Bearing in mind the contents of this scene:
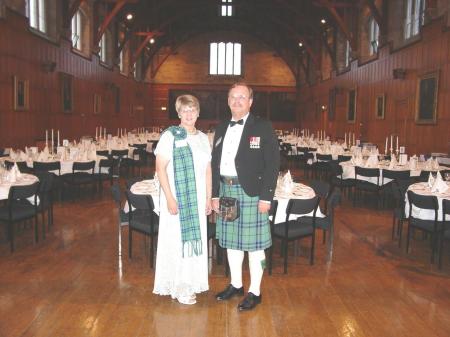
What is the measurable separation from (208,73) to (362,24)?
13.6 metres

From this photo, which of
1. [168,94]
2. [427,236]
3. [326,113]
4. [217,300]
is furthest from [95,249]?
[168,94]

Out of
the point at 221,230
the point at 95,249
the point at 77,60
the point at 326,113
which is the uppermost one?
the point at 77,60

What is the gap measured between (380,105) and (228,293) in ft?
40.8

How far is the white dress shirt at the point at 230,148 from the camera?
3.59 m

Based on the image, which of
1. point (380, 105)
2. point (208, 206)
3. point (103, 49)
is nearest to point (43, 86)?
point (103, 49)

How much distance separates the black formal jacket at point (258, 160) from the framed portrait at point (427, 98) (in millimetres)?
8876

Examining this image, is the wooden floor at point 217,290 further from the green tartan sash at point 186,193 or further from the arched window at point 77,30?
the arched window at point 77,30

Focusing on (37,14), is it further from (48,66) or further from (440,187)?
(440,187)

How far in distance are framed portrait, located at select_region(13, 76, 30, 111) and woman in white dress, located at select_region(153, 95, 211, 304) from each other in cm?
881

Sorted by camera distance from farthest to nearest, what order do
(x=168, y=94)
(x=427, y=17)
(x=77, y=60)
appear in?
(x=168, y=94) < (x=77, y=60) < (x=427, y=17)

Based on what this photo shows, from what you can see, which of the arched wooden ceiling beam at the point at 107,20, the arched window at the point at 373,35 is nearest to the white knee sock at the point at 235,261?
the arched window at the point at 373,35

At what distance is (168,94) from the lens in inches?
1166

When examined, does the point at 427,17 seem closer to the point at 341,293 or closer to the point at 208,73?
the point at 341,293

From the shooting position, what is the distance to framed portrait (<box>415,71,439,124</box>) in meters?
11.1
